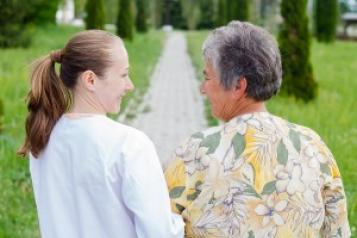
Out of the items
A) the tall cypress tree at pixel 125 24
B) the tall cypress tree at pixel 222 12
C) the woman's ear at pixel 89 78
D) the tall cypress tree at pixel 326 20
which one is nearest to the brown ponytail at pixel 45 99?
the woman's ear at pixel 89 78

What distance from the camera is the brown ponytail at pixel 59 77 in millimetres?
2568

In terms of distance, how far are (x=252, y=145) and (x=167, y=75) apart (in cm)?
2016

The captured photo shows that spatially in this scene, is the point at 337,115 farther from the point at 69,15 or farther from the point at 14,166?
the point at 69,15

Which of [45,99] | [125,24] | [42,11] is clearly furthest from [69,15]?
[45,99]

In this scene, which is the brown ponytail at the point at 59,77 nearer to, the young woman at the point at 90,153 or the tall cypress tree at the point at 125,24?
the young woman at the point at 90,153

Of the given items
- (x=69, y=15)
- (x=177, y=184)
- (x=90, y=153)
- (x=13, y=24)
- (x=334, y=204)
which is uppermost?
(x=90, y=153)

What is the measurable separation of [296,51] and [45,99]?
1237cm

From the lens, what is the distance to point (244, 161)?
2578 mm

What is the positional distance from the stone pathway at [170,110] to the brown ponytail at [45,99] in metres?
3.66

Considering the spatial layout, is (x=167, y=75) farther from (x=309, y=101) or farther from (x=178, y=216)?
(x=178, y=216)

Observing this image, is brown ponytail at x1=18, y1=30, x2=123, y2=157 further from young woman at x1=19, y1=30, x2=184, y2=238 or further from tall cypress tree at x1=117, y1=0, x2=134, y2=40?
tall cypress tree at x1=117, y1=0, x2=134, y2=40

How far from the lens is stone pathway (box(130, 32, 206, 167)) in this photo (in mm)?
11133

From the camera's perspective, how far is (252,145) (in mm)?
2604

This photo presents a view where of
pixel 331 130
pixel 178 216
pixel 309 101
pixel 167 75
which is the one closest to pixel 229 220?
pixel 178 216
